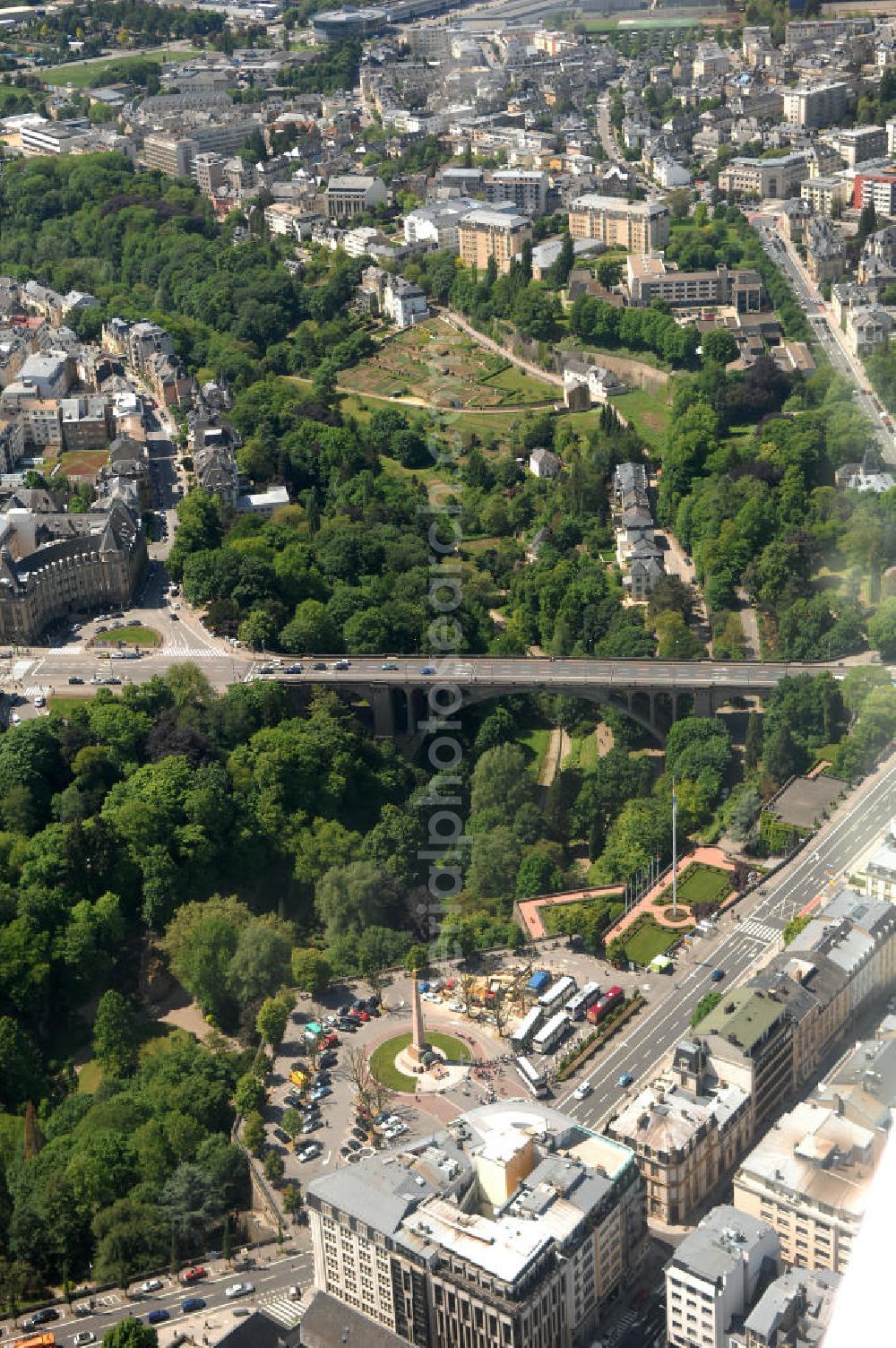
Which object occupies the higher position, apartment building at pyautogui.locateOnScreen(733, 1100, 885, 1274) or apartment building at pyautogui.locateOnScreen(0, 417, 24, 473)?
apartment building at pyautogui.locateOnScreen(0, 417, 24, 473)

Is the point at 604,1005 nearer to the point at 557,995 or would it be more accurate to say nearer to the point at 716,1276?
the point at 557,995

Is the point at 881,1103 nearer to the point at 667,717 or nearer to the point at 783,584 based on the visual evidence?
the point at 667,717

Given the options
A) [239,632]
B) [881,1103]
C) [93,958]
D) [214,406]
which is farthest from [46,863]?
[214,406]

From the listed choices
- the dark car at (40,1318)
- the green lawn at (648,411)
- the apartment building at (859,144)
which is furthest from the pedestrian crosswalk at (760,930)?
the apartment building at (859,144)

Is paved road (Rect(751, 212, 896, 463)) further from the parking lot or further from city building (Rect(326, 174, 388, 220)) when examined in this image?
the parking lot

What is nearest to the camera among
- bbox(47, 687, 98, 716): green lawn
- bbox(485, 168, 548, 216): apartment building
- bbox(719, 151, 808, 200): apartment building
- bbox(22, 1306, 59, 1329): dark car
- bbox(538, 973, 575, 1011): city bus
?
bbox(22, 1306, 59, 1329): dark car

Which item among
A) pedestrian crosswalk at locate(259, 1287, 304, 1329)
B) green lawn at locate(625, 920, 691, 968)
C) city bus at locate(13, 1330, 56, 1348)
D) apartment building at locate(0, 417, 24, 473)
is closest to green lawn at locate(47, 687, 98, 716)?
apartment building at locate(0, 417, 24, 473)
